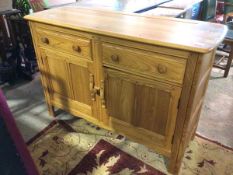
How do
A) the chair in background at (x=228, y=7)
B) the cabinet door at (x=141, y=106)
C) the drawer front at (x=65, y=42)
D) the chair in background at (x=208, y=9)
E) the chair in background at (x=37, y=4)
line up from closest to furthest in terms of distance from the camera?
the cabinet door at (x=141, y=106) < the drawer front at (x=65, y=42) < the chair in background at (x=37, y=4) < the chair in background at (x=208, y=9) < the chair in background at (x=228, y=7)

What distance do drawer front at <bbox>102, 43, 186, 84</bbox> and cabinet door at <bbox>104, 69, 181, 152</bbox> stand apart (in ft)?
0.16

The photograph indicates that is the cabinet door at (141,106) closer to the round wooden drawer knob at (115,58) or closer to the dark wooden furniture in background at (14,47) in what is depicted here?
the round wooden drawer knob at (115,58)

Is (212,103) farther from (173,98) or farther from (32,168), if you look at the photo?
(32,168)

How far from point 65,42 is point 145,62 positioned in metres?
0.55

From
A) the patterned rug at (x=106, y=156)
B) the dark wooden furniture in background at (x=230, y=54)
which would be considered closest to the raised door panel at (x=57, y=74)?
the patterned rug at (x=106, y=156)

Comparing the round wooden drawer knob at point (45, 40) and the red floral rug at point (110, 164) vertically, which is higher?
the round wooden drawer knob at point (45, 40)

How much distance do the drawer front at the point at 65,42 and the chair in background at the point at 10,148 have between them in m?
0.58

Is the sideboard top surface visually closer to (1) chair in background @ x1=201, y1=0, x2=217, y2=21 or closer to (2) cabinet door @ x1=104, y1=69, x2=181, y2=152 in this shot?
(2) cabinet door @ x1=104, y1=69, x2=181, y2=152

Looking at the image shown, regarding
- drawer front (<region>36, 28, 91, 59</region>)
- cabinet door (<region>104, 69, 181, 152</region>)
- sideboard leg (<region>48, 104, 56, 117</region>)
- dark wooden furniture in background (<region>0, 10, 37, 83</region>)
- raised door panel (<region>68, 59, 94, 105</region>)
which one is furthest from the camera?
dark wooden furniture in background (<region>0, 10, 37, 83</region>)

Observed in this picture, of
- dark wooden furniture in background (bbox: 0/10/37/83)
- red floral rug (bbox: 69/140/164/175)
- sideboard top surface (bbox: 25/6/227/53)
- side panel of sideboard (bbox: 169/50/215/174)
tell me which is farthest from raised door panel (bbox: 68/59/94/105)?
dark wooden furniture in background (bbox: 0/10/37/83)

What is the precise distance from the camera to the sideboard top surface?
0.98 m

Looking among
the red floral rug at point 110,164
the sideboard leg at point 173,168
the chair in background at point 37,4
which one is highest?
the chair in background at point 37,4

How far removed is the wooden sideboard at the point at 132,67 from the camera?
1025 mm

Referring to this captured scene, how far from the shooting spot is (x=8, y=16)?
2180 mm
